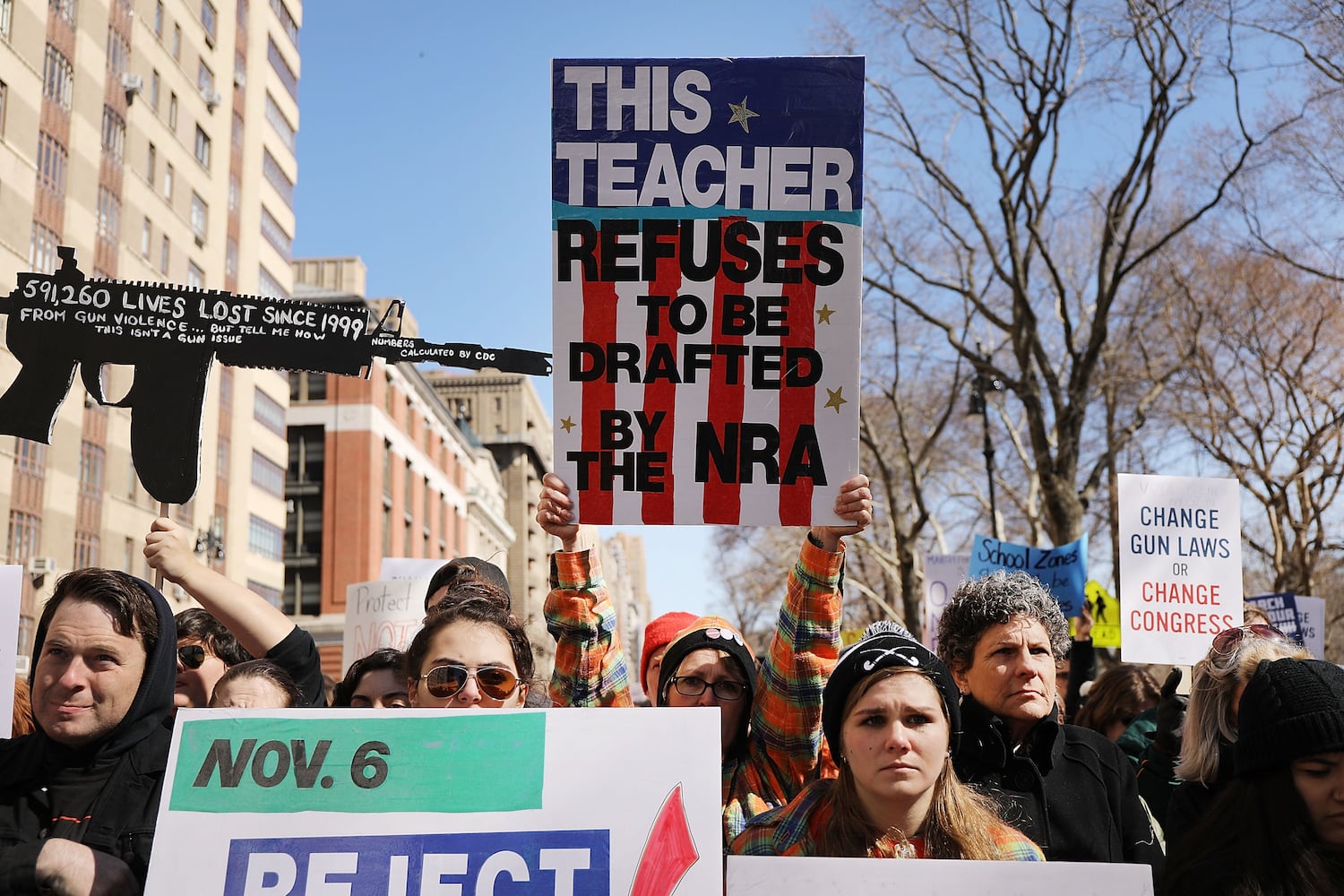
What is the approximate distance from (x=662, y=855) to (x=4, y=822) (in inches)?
56.7

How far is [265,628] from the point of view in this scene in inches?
142

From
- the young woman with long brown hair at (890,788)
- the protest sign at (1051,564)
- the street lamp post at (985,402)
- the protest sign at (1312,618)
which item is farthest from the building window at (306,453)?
the young woman with long brown hair at (890,788)

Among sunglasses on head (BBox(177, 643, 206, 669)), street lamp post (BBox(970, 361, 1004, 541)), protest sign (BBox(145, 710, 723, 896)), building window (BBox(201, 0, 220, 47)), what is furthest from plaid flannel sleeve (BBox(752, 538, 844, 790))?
building window (BBox(201, 0, 220, 47))

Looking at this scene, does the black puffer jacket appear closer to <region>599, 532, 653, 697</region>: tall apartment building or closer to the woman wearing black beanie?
the woman wearing black beanie

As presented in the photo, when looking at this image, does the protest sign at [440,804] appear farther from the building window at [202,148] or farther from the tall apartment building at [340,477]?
the tall apartment building at [340,477]

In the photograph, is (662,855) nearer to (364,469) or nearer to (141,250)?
(141,250)

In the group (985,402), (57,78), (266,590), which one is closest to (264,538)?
(266,590)

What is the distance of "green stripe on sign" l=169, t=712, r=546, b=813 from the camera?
2518 millimetres

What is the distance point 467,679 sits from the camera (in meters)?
3.15

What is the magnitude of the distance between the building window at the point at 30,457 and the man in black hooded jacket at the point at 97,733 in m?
25.2

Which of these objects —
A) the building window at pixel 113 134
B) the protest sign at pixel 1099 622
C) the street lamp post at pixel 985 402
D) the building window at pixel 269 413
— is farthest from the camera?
the building window at pixel 269 413

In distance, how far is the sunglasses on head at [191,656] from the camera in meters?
4.28

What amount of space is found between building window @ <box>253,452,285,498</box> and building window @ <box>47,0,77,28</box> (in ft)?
53.2

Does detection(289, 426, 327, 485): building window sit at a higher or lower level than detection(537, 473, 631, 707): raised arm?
higher
